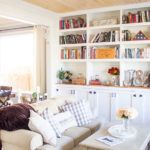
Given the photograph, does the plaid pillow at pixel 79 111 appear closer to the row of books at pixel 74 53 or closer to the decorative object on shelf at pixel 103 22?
the row of books at pixel 74 53

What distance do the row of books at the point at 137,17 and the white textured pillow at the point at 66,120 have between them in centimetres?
228

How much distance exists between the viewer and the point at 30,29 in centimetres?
593

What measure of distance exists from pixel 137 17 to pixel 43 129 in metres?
2.98

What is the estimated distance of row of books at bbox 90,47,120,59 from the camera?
4.85m

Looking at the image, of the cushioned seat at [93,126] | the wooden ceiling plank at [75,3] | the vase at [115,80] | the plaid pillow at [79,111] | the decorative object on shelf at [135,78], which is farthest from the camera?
the vase at [115,80]

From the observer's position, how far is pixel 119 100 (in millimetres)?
4766

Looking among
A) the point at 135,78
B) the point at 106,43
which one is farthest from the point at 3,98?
the point at 135,78

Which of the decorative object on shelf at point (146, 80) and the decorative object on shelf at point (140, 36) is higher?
the decorative object on shelf at point (140, 36)

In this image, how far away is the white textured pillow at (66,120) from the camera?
340 centimetres

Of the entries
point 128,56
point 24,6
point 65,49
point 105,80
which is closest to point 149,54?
point 128,56

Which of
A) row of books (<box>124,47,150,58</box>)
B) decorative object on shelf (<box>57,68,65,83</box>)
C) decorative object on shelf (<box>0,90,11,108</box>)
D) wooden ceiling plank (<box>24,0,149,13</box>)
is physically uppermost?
wooden ceiling plank (<box>24,0,149,13</box>)

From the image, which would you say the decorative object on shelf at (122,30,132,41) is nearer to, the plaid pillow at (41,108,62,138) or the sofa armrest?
the plaid pillow at (41,108,62,138)

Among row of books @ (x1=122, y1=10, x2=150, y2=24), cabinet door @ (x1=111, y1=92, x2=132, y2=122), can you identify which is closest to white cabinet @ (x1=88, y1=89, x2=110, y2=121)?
cabinet door @ (x1=111, y1=92, x2=132, y2=122)

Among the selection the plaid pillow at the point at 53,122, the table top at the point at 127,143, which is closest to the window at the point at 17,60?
the plaid pillow at the point at 53,122
